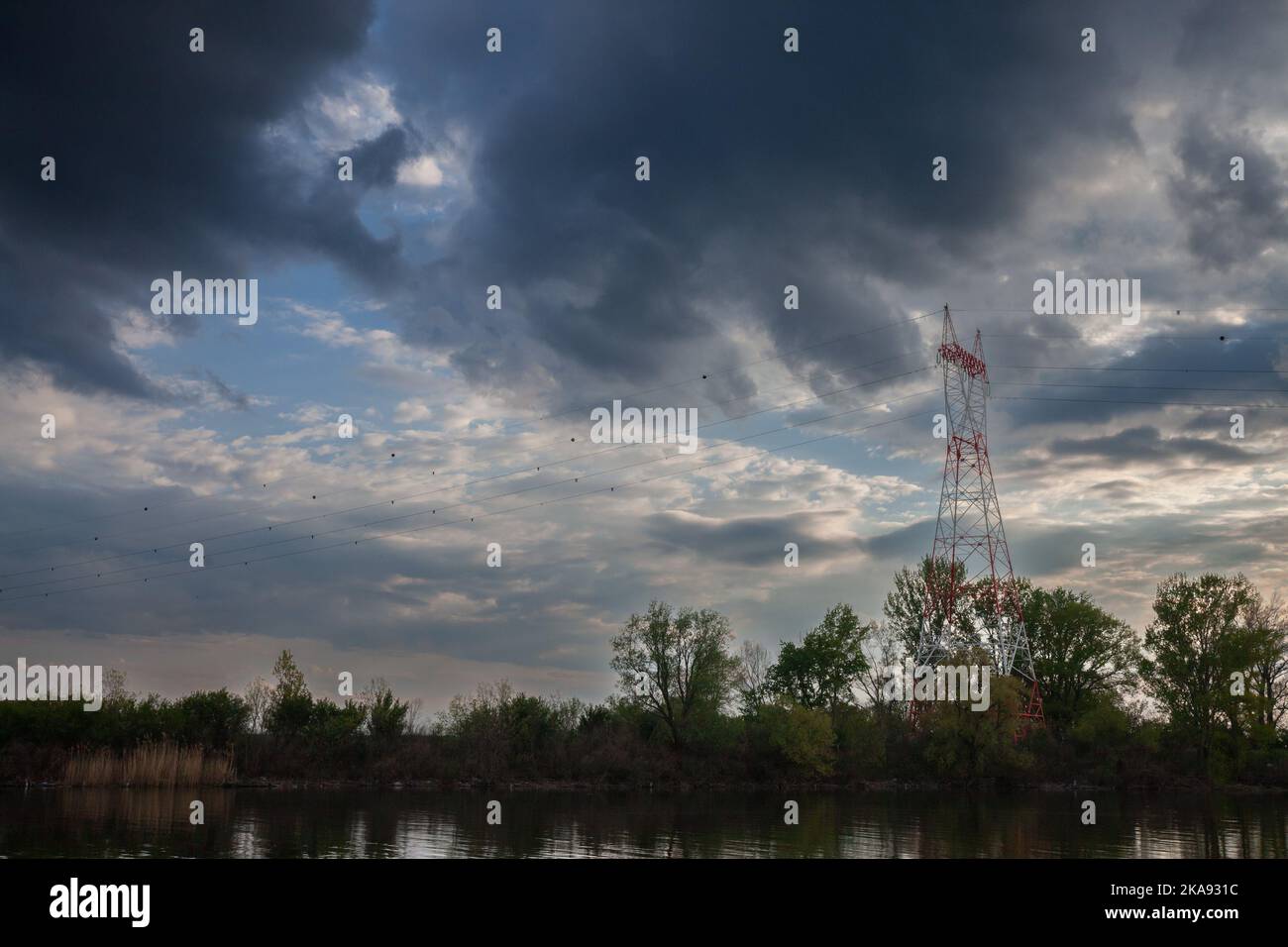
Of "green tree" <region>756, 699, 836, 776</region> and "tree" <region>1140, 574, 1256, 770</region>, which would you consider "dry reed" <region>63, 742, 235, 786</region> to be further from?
"tree" <region>1140, 574, 1256, 770</region>

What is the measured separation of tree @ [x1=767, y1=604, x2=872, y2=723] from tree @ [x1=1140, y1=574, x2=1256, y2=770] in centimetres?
2838

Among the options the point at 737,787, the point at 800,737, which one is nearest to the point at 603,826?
the point at 737,787

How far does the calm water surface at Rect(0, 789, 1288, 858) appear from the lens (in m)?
34.1

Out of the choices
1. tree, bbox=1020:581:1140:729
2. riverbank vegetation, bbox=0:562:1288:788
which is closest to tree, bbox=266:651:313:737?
riverbank vegetation, bbox=0:562:1288:788

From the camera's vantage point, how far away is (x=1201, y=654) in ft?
285

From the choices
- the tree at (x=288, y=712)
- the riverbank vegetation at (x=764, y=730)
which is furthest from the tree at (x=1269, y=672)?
the tree at (x=288, y=712)

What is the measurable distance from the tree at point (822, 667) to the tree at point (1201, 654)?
28379 millimetres

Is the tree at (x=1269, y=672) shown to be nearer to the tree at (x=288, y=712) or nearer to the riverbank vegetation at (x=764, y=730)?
the riverbank vegetation at (x=764, y=730)

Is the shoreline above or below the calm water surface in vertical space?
below

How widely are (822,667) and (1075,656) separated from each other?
25.4 m

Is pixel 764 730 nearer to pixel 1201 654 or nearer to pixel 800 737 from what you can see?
pixel 800 737
